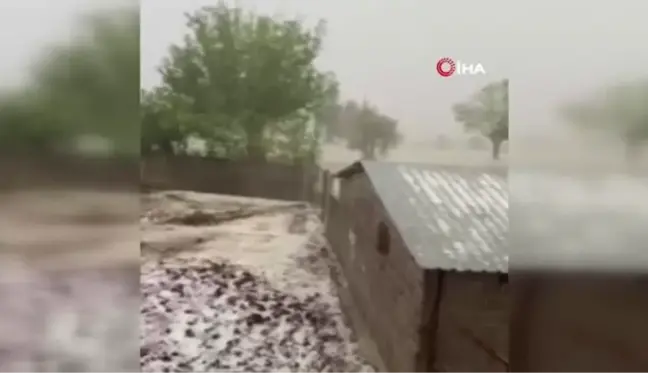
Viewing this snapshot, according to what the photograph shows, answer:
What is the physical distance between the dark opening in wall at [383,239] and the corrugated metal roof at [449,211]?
0.06 ft

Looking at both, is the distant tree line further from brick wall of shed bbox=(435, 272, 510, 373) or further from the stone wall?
brick wall of shed bbox=(435, 272, 510, 373)

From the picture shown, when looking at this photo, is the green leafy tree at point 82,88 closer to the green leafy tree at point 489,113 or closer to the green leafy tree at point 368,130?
the green leafy tree at point 368,130

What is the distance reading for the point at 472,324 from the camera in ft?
3.20

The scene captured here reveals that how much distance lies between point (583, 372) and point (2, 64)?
0.85 m

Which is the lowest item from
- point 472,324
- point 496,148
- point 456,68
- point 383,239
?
point 472,324

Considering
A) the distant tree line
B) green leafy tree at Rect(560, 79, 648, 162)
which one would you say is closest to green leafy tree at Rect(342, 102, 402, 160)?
the distant tree line

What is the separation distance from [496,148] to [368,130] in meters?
0.17

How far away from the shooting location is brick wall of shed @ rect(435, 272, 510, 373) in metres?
0.97

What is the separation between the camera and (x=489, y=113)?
3.20 feet

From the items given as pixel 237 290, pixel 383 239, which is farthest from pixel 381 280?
pixel 237 290

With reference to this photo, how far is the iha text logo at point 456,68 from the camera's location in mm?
968

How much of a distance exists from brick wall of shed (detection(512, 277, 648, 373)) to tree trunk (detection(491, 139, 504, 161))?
18 cm

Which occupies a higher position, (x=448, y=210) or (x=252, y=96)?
(x=252, y=96)

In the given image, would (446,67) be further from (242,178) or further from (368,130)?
(242,178)
